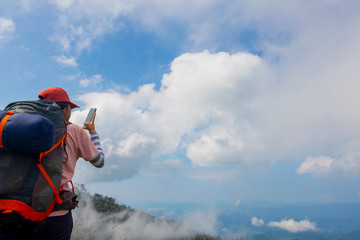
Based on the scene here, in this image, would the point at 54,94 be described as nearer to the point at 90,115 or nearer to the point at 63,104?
the point at 63,104

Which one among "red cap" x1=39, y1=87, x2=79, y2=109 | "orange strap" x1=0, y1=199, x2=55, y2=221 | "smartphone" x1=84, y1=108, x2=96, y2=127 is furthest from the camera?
"smartphone" x1=84, y1=108, x2=96, y2=127

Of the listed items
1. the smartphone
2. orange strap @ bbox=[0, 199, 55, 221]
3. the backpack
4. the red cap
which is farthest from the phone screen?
orange strap @ bbox=[0, 199, 55, 221]

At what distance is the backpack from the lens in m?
2.39

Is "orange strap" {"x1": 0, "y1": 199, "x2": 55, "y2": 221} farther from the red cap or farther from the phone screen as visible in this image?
the phone screen

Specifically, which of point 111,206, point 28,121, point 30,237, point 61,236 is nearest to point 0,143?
point 28,121

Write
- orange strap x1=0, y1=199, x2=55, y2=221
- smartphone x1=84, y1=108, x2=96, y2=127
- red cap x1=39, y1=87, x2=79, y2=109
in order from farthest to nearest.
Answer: smartphone x1=84, y1=108, x2=96, y2=127 → red cap x1=39, y1=87, x2=79, y2=109 → orange strap x1=0, y1=199, x2=55, y2=221

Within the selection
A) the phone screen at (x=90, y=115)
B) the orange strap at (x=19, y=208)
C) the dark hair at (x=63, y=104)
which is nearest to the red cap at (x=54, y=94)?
the dark hair at (x=63, y=104)

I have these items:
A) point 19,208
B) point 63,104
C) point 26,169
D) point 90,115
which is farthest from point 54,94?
point 19,208

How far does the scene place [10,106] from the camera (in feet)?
9.55

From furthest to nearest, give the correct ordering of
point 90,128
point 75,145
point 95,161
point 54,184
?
1. point 90,128
2. point 95,161
3. point 75,145
4. point 54,184

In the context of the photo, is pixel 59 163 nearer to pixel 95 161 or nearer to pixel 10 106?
pixel 95 161

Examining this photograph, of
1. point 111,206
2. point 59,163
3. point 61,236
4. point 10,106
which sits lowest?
point 111,206

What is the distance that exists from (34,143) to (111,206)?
3163cm

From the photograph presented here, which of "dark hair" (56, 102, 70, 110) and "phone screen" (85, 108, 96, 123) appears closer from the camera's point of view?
"dark hair" (56, 102, 70, 110)
